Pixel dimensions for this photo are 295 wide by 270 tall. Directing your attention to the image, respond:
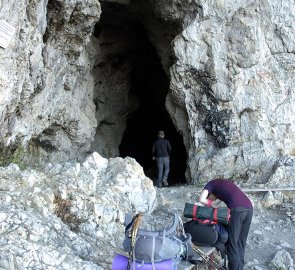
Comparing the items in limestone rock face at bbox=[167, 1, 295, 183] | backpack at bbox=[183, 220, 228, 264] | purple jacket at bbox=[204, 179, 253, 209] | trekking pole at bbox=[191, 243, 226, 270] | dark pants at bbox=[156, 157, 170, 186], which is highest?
limestone rock face at bbox=[167, 1, 295, 183]

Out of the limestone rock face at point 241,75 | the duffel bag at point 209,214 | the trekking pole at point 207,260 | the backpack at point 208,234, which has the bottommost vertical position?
the trekking pole at point 207,260

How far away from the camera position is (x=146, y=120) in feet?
69.2

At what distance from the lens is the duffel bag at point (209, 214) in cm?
506

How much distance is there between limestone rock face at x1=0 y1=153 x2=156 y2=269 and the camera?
4.60 m

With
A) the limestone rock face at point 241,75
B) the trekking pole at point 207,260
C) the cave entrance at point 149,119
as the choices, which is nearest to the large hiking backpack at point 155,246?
the trekking pole at point 207,260

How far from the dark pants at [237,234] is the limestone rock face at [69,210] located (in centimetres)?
152

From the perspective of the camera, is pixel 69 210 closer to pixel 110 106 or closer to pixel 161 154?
pixel 161 154

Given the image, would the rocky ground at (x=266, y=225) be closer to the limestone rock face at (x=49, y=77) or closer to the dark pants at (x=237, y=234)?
the dark pants at (x=237, y=234)

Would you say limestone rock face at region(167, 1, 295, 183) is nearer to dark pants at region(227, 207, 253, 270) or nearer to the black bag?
dark pants at region(227, 207, 253, 270)

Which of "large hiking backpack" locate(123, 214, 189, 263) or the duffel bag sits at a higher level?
the duffel bag

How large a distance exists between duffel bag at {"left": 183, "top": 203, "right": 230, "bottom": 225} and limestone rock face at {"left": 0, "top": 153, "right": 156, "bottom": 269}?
3.86 feet

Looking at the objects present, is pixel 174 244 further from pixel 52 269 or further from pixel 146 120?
pixel 146 120

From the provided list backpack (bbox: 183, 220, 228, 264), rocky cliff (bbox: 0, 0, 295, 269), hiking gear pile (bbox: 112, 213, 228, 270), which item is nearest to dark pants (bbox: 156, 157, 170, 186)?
rocky cliff (bbox: 0, 0, 295, 269)

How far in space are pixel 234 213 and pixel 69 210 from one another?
231cm
